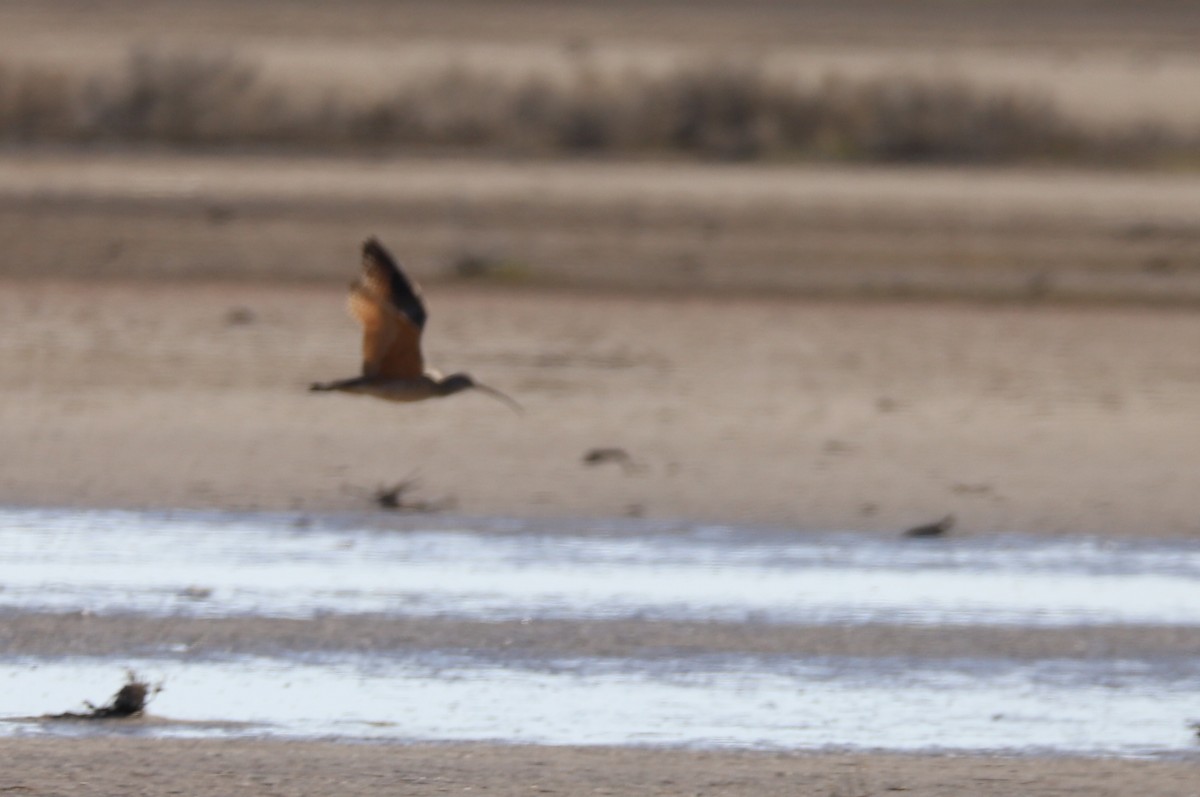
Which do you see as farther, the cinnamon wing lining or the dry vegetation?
the dry vegetation

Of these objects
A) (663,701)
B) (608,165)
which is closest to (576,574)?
(663,701)

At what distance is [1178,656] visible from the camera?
21.0 feet

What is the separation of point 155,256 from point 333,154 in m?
6.42

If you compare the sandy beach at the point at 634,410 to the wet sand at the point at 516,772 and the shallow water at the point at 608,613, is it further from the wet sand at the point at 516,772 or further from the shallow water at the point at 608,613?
the wet sand at the point at 516,772

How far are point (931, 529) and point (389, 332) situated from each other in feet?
8.24

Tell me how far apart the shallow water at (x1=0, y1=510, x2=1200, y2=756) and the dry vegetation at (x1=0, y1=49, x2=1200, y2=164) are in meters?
14.1

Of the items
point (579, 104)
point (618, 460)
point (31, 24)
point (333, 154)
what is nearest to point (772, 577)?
point (618, 460)

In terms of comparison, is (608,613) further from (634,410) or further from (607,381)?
(607,381)

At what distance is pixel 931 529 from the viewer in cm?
812

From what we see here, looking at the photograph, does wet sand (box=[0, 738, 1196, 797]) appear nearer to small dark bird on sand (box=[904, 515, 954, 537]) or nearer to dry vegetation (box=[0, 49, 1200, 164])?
small dark bird on sand (box=[904, 515, 954, 537])

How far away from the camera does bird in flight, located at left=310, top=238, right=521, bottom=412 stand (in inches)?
273

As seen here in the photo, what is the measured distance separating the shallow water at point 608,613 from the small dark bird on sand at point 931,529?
10 centimetres

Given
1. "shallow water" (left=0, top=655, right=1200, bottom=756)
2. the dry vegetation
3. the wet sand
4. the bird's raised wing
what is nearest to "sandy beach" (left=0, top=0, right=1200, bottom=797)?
the wet sand

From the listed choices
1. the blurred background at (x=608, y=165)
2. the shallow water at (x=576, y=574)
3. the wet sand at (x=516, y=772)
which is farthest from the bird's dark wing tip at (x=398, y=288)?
the blurred background at (x=608, y=165)
